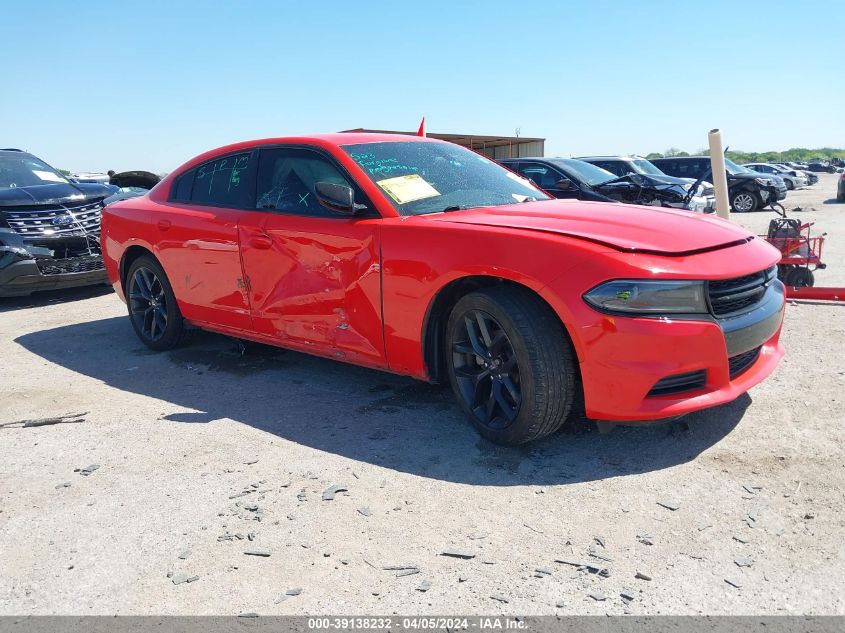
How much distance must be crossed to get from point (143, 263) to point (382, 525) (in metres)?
3.77

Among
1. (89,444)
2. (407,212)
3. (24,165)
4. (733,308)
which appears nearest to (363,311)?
(407,212)

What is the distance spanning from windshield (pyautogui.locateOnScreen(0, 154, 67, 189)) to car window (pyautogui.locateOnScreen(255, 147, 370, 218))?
17.2ft

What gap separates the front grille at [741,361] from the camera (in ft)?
11.1

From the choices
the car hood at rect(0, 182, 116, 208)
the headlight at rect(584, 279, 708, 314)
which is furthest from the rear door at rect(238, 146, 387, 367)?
the car hood at rect(0, 182, 116, 208)

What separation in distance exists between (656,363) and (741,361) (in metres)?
0.66

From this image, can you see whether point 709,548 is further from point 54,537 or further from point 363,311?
point 54,537

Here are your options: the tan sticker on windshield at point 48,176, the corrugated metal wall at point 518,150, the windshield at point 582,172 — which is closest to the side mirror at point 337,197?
the tan sticker on windshield at point 48,176

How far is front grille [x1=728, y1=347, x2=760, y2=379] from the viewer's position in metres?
3.37

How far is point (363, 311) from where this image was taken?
4004 mm

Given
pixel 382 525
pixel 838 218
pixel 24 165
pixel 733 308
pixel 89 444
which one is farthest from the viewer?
pixel 838 218

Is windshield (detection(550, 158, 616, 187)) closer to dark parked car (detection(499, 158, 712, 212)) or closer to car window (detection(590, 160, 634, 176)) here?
dark parked car (detection(499, 158, 712, 212))

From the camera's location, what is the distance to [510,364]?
3.43 metres

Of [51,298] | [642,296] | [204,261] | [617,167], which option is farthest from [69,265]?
[617,167]

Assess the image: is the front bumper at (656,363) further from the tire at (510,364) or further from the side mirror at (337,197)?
the side mirror at (337,197)
